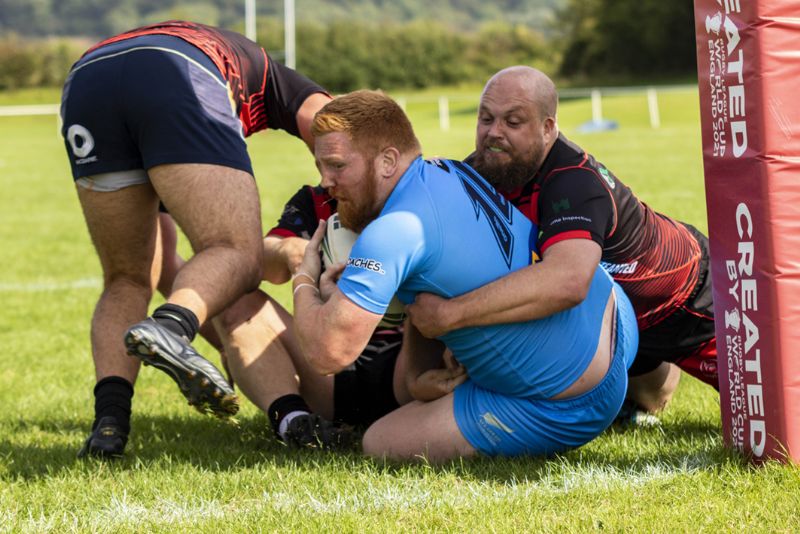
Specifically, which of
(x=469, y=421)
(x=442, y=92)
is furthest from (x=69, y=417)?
(x=442, y=92)

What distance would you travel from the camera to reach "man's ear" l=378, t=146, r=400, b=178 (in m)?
3.59

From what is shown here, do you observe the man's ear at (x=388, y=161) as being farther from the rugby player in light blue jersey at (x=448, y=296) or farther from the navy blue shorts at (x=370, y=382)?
the navy blue shorts at (x=370, y=382)

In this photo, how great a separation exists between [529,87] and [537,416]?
133 centimetres

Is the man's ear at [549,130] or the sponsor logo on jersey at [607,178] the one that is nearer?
the sponsor logo on jersey at [607,178]

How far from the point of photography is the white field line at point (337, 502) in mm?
3428

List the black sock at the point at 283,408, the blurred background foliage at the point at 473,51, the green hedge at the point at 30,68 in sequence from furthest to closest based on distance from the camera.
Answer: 1. the green hedge at the point at 30,68
2. the blurred background foliage at the point at 473,51
3. the black sock at the point at 283,408

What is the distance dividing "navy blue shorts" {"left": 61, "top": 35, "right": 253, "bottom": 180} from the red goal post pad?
72.2 inches

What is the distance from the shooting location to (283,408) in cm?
434

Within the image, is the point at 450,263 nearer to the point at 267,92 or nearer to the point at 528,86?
the point at 528,86

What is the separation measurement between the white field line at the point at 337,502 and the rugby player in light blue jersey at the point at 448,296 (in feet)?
0.96

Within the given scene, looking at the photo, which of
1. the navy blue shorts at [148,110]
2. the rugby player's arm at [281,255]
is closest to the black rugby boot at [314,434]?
the rugby player's arm at [281,255]

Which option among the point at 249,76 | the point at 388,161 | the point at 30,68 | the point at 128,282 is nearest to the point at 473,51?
the point at 30,68

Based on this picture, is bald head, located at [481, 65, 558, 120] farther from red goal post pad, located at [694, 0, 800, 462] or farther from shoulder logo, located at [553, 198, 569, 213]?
red goal post pad, located at [694, 0, 800, 462]

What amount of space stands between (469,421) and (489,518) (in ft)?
2.26
